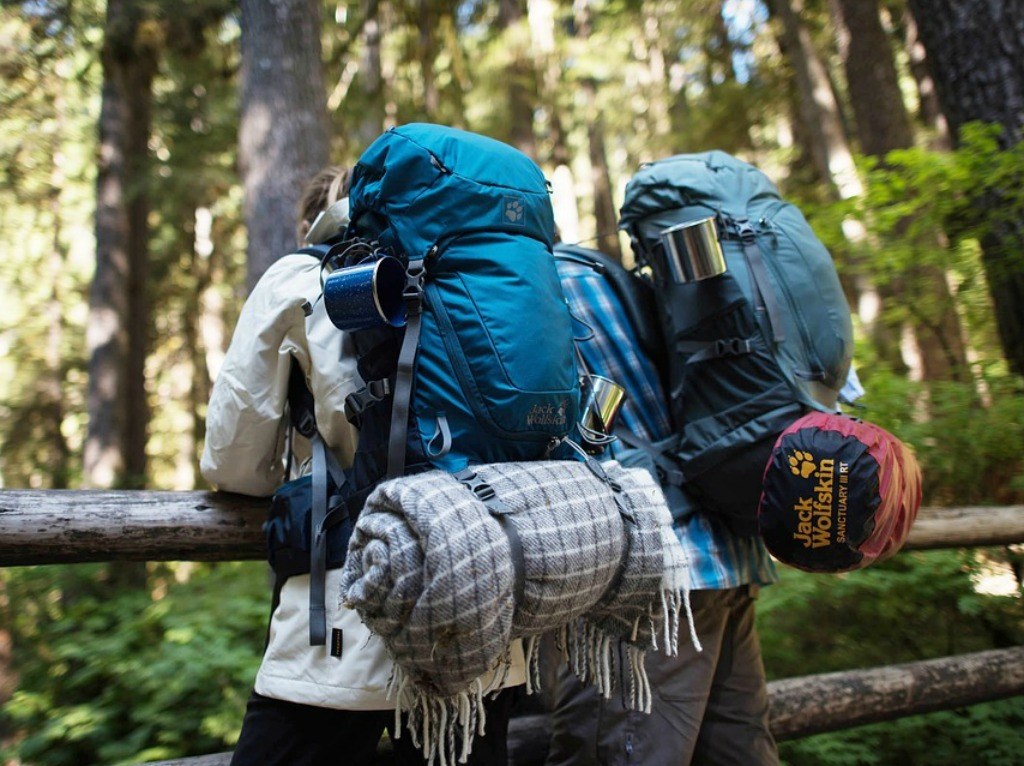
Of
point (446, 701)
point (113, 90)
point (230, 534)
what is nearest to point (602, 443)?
point (446, 701)

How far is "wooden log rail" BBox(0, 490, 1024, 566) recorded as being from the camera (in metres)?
2.37

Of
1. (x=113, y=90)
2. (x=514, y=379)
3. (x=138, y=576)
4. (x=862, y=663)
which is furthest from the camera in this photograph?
(x=113, y=90)

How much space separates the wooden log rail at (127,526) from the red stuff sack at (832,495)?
1.68 m

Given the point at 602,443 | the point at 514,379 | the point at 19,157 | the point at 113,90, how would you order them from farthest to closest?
the point at 19,157, the point at 113,90, the point at 602,443, the point at 514,379

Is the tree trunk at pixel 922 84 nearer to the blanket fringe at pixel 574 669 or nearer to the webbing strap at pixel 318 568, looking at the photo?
the blanket fringe at pixel 574 669

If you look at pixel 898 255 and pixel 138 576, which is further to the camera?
pixel 138 576

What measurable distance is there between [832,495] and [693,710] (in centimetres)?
85

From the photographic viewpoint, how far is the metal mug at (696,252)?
2.41 m

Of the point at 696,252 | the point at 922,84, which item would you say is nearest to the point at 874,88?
the point at 922,84

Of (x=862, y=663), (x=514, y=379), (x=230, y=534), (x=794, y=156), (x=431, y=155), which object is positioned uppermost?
(x=794, y=156)

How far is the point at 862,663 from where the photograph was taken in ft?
15.7

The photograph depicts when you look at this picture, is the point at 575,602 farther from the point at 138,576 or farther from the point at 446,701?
the point at 138,576

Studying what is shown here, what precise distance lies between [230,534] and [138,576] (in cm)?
534

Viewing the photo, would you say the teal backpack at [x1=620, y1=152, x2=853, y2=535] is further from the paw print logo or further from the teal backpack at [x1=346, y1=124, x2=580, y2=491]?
the teal backpack at [x1=346, y1=124, x2=580, y2=491]
